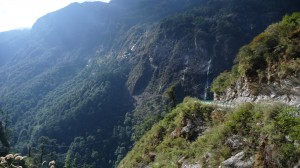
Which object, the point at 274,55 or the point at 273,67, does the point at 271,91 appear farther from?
the point at 274,55

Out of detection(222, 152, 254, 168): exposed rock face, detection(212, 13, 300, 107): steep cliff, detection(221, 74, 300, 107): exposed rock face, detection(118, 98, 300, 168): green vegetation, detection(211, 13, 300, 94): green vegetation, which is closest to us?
detection(118, 98, 300, 168): green vegetation

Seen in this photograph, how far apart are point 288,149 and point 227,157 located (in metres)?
2.69

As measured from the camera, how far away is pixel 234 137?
14.1 metres

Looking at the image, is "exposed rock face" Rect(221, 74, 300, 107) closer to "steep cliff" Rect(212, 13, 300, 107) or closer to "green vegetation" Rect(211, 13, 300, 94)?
"steep cliff" Rect(212, 13, 300, 107)

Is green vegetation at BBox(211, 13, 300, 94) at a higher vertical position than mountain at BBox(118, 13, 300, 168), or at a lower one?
higher

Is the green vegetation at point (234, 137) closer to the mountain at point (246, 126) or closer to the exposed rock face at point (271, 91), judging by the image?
the mountain at point (246, 126)

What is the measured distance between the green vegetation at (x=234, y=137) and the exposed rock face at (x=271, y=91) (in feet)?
4.76

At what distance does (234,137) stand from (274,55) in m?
5.44

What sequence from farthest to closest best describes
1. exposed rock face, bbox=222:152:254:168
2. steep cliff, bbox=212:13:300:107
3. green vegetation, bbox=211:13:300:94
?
green vegetation, bbox=211:13:300:94 < steep cliff, bbox=212:13:300:107 < exposed rock face, bbox=222:152:254:168

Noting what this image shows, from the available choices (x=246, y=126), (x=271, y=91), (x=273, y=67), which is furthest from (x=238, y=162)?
(x=273, y=67)

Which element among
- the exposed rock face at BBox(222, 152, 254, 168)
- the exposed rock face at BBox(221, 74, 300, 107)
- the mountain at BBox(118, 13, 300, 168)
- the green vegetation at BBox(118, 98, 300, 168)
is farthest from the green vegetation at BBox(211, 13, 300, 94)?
the exposed rock face at BBox(222, 152, 254, 168)

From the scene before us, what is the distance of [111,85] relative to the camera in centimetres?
19712

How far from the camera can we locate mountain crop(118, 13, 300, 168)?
1223 centimetres

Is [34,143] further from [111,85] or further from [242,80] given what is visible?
[242,80]
